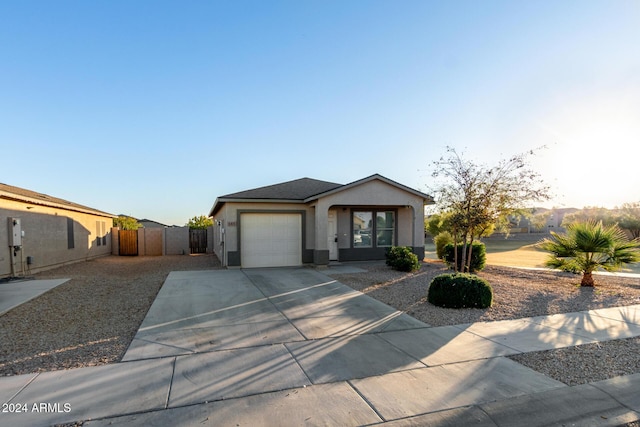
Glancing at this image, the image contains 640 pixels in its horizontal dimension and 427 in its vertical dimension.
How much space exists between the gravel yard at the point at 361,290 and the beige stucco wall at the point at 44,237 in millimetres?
876

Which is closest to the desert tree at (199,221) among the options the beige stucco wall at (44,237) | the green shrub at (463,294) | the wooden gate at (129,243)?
the wooden gate at (129,243)

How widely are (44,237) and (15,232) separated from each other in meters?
2.33

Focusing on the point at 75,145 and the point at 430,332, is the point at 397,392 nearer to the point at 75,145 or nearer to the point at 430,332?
the point at 430,332

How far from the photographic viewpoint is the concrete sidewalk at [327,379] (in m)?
3.21

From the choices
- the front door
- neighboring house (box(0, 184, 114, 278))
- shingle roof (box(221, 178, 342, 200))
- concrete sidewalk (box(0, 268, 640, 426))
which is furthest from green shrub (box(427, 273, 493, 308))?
neighboring house (box(0, 184, 114, 278))

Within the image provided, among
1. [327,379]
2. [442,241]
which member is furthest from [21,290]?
[442,241]

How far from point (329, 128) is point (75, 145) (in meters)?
13.0

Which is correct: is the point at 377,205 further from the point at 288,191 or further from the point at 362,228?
the point at 288,191

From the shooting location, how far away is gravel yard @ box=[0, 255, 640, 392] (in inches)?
176

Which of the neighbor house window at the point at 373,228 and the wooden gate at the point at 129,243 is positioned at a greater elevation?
the neighbor house window at the point at 373,228

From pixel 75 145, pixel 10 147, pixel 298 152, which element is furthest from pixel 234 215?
pixel 10 147

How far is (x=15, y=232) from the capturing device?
11.4 meters

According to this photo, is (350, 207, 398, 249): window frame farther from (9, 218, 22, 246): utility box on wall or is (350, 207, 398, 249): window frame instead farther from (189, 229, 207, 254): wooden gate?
(189, 229, 207, 254): wooden gate

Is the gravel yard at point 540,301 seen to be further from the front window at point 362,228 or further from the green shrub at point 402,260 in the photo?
the front window at point 362,228
